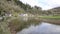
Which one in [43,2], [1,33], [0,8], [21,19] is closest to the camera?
[1,33]

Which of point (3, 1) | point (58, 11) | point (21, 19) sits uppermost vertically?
point (3, 1)

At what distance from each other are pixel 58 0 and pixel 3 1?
6.42ft

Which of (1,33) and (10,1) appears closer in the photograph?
(1,33)

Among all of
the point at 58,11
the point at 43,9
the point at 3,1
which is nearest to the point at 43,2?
the point at 43,9

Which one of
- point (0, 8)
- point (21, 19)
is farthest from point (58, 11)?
point (21, 19)

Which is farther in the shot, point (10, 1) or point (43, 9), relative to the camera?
point (10, 1)

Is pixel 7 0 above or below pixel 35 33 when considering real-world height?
above

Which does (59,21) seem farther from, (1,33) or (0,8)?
(1,33)

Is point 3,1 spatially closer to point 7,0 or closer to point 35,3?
point 7,0

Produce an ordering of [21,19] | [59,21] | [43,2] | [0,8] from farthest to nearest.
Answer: [21,19] → [59,21] → [43,2] → [0,8]

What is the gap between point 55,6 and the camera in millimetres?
5332

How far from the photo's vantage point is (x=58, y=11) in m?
5.30

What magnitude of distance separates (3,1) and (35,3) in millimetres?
1200

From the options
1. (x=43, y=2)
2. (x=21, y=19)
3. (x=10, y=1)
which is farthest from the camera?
(x=21, y=19)
